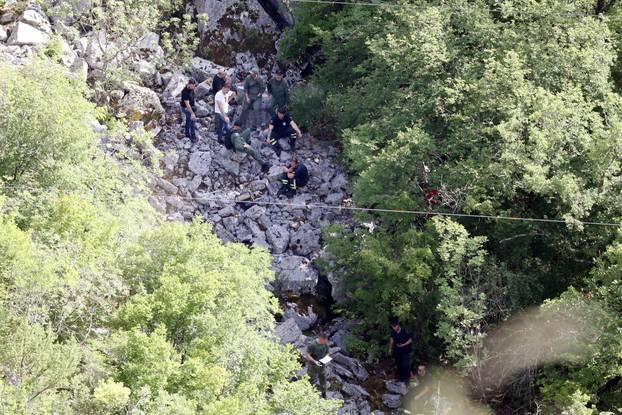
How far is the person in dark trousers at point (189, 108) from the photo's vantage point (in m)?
22.5

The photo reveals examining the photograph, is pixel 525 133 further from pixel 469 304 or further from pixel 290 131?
pixel 290 131

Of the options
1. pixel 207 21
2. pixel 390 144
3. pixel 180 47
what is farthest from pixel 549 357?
pixel 207 21

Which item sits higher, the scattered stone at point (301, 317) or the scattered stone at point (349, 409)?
the scattered stone at point (301, 317)

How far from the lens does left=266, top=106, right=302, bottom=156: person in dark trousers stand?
76.0 feet

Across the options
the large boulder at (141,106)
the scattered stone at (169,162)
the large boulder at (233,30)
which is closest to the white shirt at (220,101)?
the large boulder at (141,106)

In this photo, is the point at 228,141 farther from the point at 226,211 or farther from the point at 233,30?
the point at 233,30

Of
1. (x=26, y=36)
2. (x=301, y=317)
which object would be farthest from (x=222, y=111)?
(x=301, y=317)

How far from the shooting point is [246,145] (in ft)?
73.3

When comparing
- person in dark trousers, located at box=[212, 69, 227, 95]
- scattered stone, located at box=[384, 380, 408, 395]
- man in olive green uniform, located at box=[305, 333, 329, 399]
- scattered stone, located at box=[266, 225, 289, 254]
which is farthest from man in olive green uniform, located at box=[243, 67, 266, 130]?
scattered stone, located at box=[384, 380, 408, 395]

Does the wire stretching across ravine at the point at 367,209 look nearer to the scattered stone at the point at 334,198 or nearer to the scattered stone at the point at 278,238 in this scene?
the scattered stone at the point at 334,198

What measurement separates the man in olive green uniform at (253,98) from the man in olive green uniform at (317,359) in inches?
318

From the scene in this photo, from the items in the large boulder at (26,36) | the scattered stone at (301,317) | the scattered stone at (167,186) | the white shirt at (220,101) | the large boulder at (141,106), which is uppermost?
the large boulder at (26,36)

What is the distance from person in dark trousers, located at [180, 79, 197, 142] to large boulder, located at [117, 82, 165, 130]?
0.83 meters

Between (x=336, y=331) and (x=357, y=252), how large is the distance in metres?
2.13
